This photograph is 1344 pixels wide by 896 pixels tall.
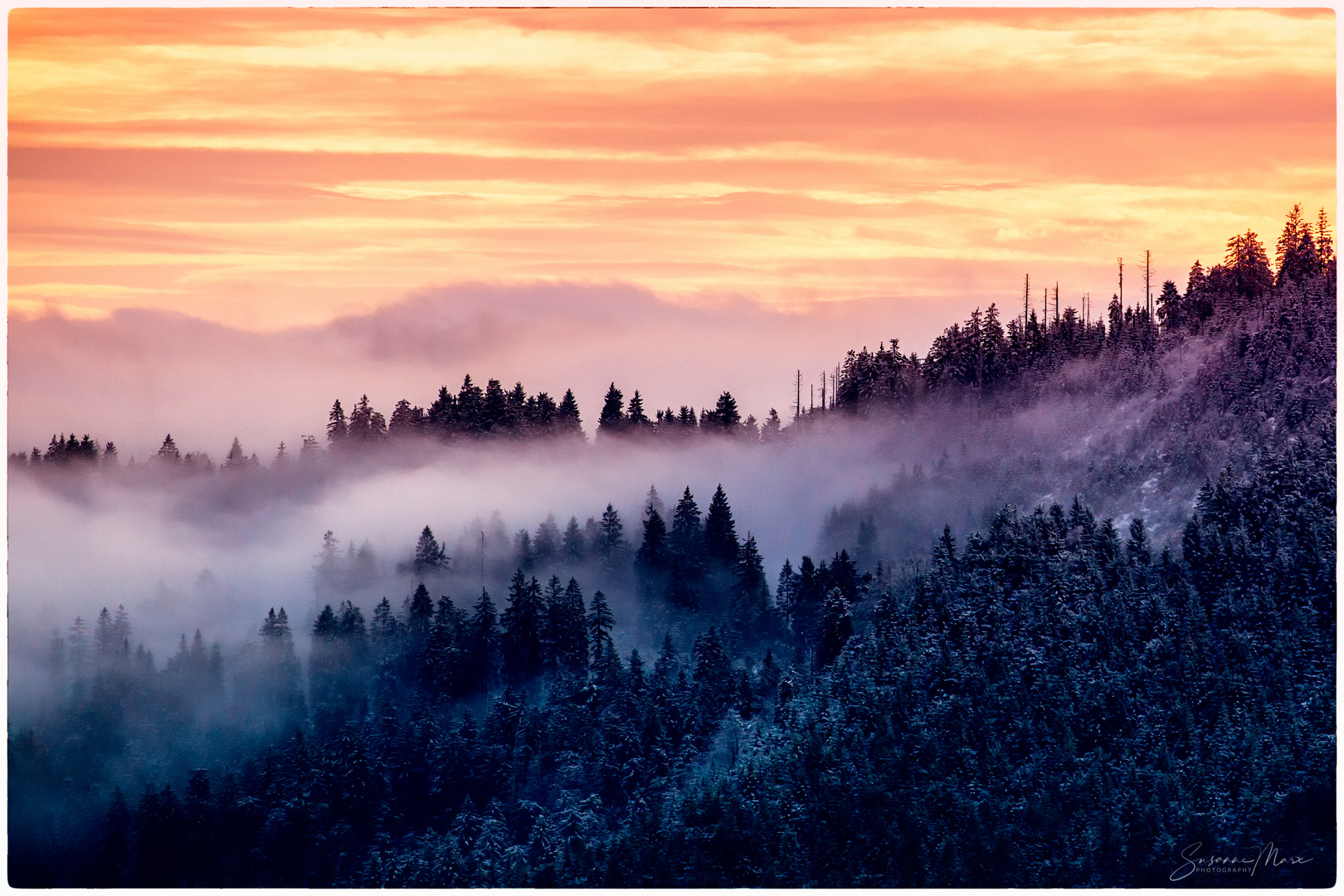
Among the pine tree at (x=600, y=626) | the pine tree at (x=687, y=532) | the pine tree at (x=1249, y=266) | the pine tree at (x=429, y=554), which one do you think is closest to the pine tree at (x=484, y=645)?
the pine tree at (x=429, y=554)

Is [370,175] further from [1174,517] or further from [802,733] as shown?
[1174,517]

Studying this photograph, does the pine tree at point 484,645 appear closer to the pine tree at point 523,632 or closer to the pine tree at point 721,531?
the pine tree at point 523,632

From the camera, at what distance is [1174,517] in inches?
3255

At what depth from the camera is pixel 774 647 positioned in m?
84.6

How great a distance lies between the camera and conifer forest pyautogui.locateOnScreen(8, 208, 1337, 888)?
250 ft

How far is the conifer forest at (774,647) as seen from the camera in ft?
250

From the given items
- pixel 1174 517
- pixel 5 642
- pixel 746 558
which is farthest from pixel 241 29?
pixel 1174 517

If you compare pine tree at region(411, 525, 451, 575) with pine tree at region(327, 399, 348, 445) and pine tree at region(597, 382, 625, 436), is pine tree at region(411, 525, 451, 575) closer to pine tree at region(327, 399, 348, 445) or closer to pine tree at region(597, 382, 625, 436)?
pine tree at region(327, 399, 348, 445)

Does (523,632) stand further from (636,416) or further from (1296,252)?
(1296,252)

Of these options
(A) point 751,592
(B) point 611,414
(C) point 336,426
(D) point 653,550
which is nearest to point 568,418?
(B) point 611,414

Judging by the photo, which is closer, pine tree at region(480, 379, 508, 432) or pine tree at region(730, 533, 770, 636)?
pine tree at region(480, 379, 508, 432)

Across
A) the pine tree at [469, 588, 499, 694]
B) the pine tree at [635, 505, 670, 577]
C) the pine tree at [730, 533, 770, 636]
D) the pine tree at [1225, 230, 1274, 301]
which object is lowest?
the pine tree at [469, 588, 499, 694]

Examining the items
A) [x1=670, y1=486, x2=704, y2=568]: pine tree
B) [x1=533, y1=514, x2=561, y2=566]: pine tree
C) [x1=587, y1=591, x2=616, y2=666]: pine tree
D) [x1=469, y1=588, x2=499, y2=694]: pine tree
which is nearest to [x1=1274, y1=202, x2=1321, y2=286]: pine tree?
[x1=670, y1=486, x2=704, y2=568]: pine tree

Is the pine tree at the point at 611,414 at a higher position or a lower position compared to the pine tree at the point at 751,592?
higher
